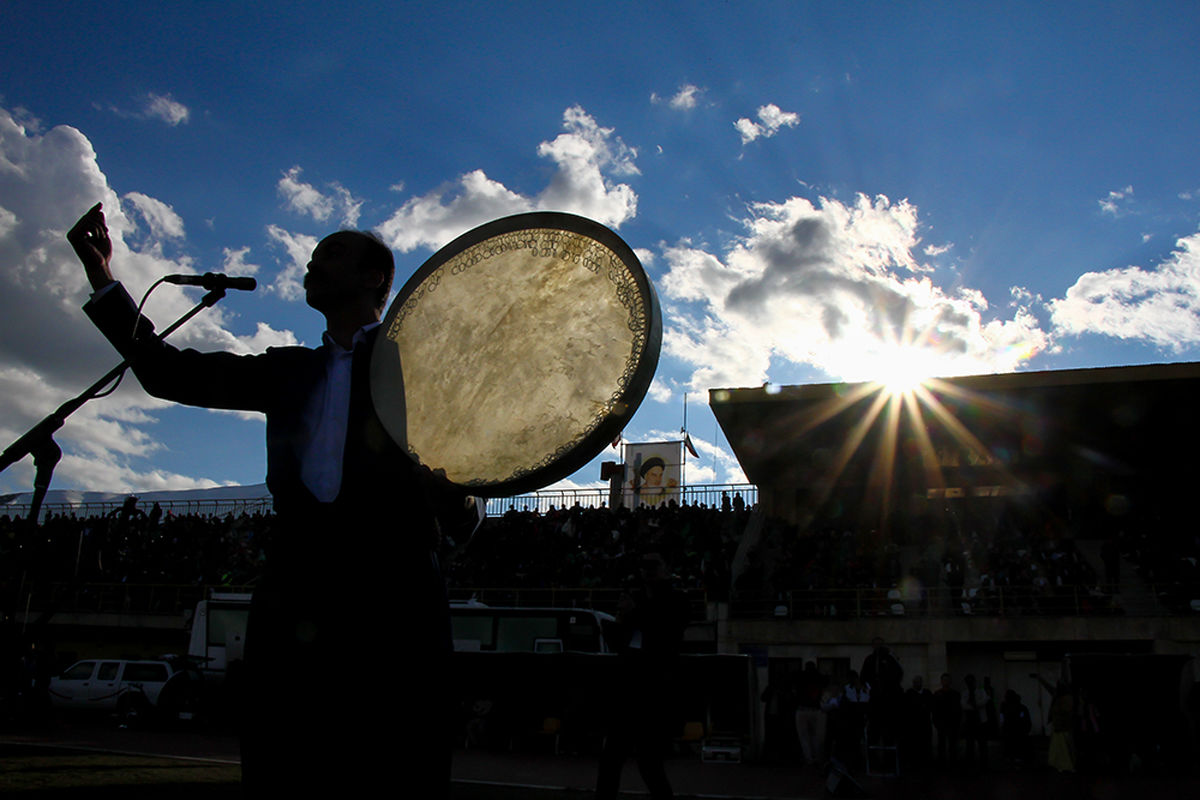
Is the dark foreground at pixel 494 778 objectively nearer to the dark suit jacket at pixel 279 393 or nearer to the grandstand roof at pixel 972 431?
the dark suit jacket at pixel 279 393

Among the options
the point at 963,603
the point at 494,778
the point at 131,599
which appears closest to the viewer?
the point at 494,778

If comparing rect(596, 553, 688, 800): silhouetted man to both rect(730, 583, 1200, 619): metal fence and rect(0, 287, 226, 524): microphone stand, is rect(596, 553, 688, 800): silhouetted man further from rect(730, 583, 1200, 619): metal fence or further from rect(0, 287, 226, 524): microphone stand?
rect(730, 583, 1200, 619): metal fence

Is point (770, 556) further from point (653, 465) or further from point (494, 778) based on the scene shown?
point (494, 778)

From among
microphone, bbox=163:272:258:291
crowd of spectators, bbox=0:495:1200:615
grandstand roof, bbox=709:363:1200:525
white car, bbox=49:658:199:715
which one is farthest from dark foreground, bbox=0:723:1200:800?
grandstand roof, bbox=709:363:1200:525

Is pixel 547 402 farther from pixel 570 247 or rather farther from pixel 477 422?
pixel 570 247

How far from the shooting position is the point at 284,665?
1.87 m

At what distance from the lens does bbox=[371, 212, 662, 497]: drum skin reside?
7.32 feet

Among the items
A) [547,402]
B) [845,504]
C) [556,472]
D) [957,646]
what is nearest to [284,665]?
[556,472]

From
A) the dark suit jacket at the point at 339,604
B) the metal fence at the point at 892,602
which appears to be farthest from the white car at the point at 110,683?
the dark suit jacket at the point at 339,604

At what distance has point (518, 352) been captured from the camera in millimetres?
2586

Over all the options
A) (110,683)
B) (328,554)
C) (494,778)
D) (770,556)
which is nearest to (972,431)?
(770,556)

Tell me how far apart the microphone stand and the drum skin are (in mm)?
1672

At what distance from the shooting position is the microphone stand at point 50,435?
12.5ft

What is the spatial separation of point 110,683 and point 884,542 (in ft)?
62.9
